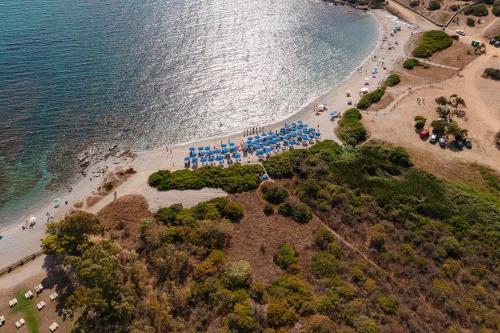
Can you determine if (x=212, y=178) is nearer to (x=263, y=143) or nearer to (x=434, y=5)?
(x=263, y=143)

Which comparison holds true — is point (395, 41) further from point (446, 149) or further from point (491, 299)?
point (491, 299)

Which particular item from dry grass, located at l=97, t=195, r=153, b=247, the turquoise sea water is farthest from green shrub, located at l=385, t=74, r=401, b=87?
dry grass, located at l=97, t=195, r=153, b=247

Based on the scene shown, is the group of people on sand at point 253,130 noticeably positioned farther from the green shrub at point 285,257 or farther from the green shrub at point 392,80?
the green shrub at point 392,80

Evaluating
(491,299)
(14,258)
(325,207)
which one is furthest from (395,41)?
(14,258)

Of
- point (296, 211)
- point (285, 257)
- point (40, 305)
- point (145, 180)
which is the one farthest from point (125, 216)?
point (296, 211)

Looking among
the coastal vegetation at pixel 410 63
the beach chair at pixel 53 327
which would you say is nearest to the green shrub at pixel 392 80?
the coastal vegetation at pixel 410 63
